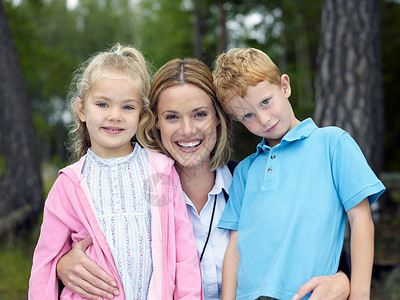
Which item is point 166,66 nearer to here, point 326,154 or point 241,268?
point 326,154

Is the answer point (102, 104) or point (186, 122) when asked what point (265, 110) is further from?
point (102, 104)

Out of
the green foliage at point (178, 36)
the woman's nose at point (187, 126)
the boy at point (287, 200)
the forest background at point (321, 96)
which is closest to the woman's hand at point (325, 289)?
the boy at point (287, 200)

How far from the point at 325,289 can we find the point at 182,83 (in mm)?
1176

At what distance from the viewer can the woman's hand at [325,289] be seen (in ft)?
5.82

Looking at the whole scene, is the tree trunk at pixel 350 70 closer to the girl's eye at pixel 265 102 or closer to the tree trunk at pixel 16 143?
the girl's eye at pixel 265 102

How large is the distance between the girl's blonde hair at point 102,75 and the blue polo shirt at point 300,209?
75 cm

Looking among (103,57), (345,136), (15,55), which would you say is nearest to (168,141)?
(103,57)

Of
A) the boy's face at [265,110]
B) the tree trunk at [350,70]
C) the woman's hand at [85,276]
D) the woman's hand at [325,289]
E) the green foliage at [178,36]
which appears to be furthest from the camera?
the green foliage at [178,36]

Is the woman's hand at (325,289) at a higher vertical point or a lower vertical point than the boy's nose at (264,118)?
lower

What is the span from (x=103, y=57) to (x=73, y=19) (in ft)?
90.3

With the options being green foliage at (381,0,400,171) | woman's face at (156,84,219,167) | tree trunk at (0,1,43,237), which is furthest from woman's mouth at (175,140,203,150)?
green foliage at (381,0,400,171)

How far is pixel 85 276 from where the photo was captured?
1.90 metres

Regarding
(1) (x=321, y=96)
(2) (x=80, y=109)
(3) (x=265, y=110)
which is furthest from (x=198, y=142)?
(1) (x=321, y=96)

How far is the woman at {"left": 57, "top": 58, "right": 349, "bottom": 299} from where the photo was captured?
2164 mm
